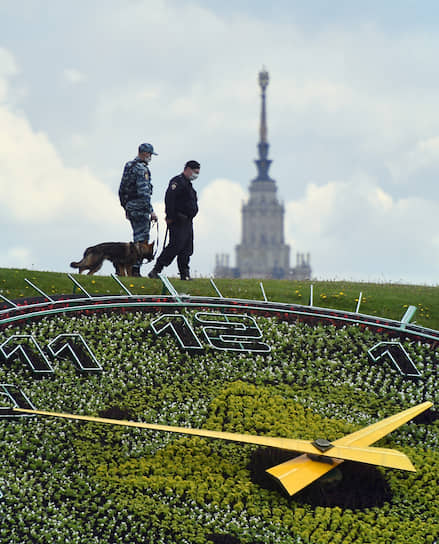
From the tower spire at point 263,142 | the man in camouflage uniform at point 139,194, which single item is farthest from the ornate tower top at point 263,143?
the man in camouflage uniform at point 139,194

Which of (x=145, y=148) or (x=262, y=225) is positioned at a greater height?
(x=262, y=225)

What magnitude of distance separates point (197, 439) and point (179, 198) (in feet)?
18.9

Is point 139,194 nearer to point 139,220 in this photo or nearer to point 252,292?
point 139,220

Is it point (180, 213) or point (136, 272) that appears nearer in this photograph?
point (180, 213)

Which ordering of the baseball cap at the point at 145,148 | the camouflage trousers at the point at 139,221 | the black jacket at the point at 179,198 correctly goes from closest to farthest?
the black jacket at the point at 179,198
the baseball cap at the point at 145,148
the camouflage trousers at the point at 139,221

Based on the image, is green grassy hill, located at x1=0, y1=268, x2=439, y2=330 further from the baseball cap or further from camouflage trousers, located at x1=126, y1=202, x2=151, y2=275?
the baseball cap

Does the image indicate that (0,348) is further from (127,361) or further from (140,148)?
(140,148)

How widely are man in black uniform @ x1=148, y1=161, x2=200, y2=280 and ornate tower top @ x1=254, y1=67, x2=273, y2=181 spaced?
13202cm

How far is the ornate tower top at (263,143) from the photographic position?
142 metres

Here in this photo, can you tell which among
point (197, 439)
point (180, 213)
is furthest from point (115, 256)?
point (197, 439)

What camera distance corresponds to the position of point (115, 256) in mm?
13070

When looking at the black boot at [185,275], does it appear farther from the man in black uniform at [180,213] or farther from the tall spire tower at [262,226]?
the tall spire tower at [262,226]

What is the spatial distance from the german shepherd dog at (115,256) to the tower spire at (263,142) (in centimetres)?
13177

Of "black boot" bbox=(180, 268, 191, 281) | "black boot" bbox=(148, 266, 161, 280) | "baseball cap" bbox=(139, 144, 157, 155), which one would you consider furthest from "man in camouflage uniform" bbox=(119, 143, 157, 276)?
"black boot" bbox=(180, 268, 191, 281)
